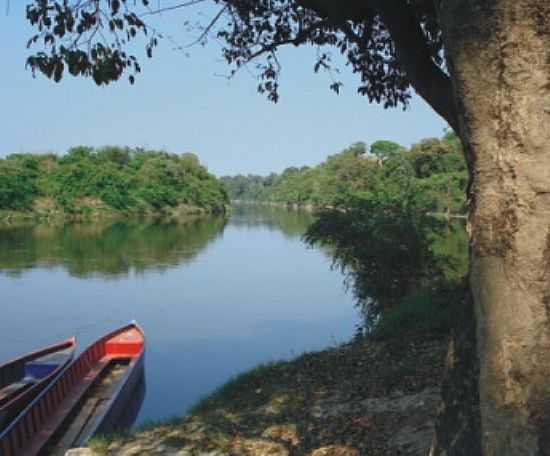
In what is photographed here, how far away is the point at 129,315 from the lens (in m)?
19.5

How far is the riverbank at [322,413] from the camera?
446 cm

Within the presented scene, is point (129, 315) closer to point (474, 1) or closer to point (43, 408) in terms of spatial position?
point (43, 408)

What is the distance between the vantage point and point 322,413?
536 cm

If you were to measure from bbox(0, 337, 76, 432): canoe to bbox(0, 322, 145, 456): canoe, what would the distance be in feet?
1.38

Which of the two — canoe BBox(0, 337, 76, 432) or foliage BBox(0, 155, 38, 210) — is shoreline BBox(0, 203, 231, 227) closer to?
foliage BBox(0, 155, 38, 210)

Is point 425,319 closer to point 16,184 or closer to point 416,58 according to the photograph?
point 416,58

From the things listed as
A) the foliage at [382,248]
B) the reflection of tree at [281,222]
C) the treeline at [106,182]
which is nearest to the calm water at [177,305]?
the foliage at [382,248]

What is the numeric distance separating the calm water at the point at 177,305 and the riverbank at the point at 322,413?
17.5 ft

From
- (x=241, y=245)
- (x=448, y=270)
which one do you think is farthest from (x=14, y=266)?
(x=448, y=270)

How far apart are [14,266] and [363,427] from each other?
26652 mm

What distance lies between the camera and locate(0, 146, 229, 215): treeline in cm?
6656

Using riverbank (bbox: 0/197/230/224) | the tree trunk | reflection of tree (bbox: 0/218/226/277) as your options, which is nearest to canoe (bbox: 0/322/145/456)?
the tree trunk

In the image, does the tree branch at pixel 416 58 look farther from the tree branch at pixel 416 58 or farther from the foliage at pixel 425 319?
the foliage at pixel 425 319

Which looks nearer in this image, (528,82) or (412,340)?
(528,82)
